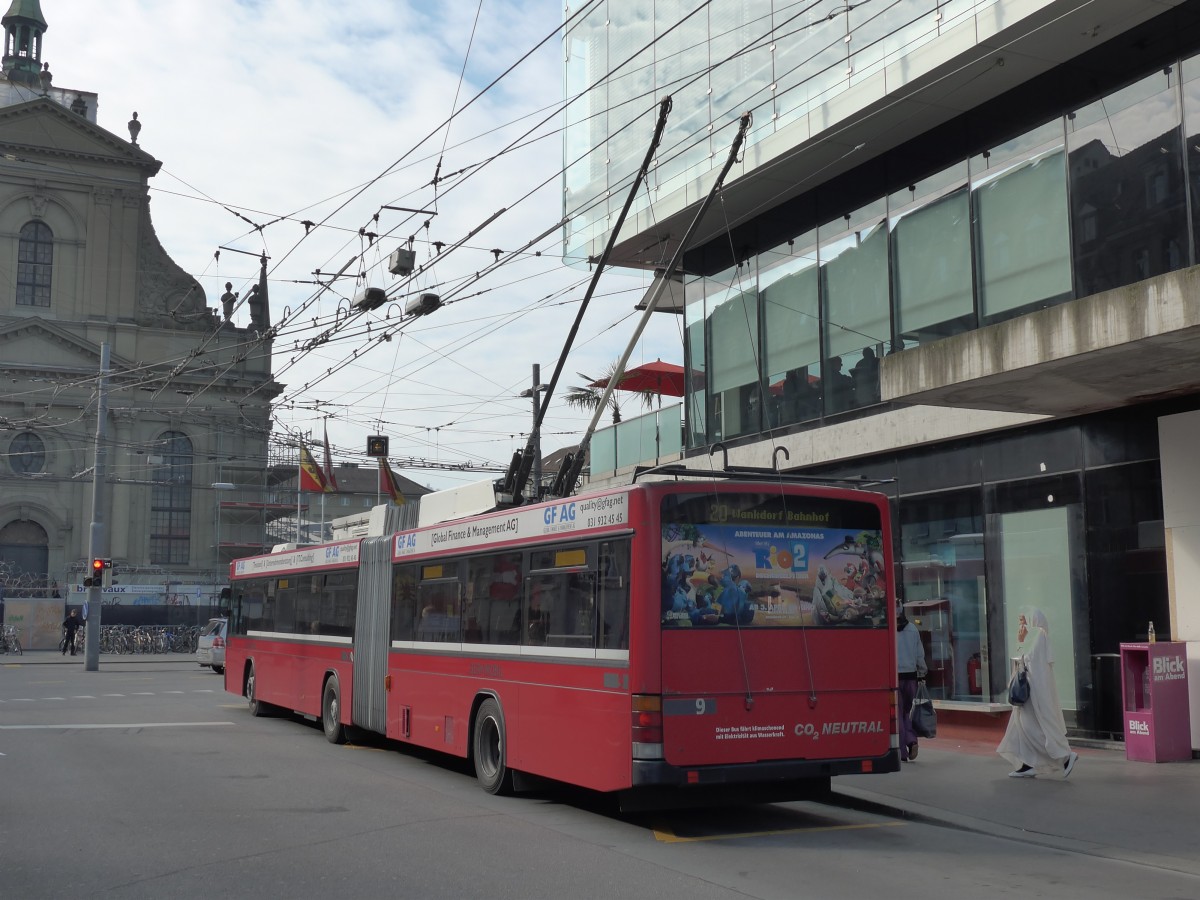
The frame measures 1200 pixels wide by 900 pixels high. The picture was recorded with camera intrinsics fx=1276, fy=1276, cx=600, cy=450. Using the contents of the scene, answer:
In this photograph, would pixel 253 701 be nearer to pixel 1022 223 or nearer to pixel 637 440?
pixel 637 440

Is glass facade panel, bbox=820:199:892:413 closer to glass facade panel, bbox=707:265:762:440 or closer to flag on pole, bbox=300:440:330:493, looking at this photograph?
glass facade panel, bbox=707:265:762:440

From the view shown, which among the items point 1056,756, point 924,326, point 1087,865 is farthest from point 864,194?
point 1087,865

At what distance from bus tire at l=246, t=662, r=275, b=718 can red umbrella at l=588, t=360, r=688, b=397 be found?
31.1ft

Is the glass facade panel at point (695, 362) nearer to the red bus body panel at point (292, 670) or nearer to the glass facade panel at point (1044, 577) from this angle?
the glass facade panel at point (1044, 577)

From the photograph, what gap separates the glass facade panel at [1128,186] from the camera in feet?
47.4

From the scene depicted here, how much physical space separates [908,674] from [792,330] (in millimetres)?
8080

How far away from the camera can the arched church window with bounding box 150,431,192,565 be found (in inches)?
2596

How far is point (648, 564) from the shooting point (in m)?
10.0

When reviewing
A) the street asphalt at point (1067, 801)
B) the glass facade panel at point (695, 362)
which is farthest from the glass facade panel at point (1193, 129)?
the glass facade panel at point (695, 362)

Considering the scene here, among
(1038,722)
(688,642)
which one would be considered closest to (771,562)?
(688,642)

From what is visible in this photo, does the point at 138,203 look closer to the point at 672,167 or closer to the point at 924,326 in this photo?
the point at 672,167

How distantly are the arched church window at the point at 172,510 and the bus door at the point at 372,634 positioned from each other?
A: 5193 cm

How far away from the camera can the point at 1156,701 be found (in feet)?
45.3

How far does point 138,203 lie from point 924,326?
54767mm
